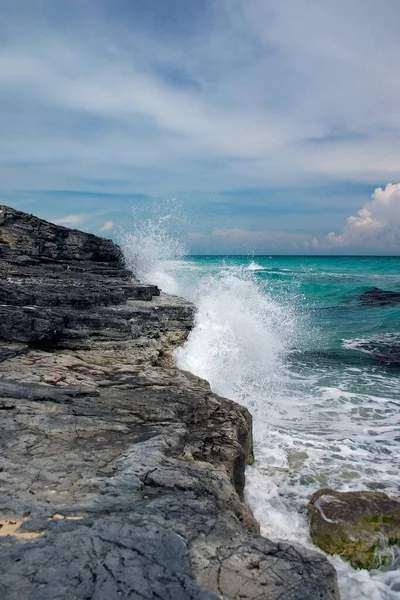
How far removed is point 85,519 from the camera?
117 inches

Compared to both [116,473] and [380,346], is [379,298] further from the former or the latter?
[116,473]

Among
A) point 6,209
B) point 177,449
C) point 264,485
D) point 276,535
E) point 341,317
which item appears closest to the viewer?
point 177,449

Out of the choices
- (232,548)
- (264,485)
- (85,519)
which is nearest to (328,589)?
(232,548)

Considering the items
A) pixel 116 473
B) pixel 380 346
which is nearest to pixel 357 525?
pixel 116 473

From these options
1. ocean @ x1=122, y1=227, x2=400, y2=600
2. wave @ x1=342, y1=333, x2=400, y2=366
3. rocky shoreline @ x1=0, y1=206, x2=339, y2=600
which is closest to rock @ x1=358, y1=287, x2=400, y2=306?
ocean @ x1=122, y1=227, x2=400, y2=600

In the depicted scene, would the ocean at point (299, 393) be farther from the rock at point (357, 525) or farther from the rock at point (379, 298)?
the rock at point (379, 298)

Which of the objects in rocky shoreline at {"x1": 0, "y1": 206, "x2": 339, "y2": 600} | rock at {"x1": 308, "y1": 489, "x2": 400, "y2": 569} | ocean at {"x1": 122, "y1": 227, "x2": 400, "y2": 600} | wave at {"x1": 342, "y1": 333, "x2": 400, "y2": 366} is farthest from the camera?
wave at {"x1": 342, "y1": 333, "x2": 400, "y2": 366}

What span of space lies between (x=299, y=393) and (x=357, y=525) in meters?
5.20

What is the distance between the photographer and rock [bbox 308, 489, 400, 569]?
438 cm

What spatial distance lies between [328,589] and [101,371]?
416 centimetres

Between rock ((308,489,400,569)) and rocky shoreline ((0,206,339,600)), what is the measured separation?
885 mm

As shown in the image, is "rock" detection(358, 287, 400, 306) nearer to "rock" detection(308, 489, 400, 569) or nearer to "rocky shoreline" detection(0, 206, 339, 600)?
"rocky shoreline" detection(0, 206, 339, 600)

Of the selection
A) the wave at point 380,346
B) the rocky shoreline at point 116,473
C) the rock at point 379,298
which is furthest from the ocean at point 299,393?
the rock at point 379,298

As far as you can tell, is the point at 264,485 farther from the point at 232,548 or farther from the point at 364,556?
the point at 232,548
